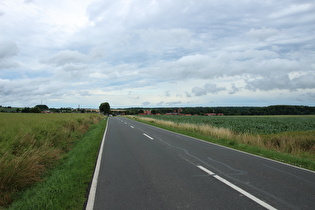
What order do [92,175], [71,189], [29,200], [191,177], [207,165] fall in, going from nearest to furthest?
[29,200], [71,189], [191,177], [92,175], [207,165]

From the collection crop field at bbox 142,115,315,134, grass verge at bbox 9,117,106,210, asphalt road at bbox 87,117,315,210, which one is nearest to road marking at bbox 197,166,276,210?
asphalt road at bbox 87,117,315,210

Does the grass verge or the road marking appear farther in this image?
the grass verge

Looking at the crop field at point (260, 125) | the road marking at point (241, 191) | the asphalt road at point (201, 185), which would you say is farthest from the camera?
the crop field at point (260, 125)

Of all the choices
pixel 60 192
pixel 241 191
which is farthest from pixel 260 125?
pixel 60 192

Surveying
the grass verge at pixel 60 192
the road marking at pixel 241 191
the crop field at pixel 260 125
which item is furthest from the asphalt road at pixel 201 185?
the crop field at pixel 260 125

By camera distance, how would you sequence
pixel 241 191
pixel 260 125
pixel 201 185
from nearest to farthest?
pixel 241 191
pixel 201 185
pixel 260 125

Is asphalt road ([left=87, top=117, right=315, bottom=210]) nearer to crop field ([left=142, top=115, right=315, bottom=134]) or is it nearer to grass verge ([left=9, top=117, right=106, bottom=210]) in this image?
grass verge ([left=9, top=117, right=106, bottom=210])

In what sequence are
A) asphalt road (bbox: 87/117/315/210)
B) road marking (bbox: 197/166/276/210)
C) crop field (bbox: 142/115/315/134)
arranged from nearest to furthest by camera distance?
road marking (bbox: 197/166/276/210), asphalt road (bbox: 87/117/315/210), crop field (bbox: 142/115/315/134)

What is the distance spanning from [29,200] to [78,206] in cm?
122

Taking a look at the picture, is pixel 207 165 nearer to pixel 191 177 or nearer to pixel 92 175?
pixel 191 177

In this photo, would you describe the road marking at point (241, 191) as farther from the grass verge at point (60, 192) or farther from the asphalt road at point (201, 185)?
the grass verge at point (60, 192)

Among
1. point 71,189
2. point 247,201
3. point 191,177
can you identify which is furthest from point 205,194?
point 71,189

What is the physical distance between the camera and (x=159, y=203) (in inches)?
154

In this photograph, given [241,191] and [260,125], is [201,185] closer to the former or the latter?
[241,191]
